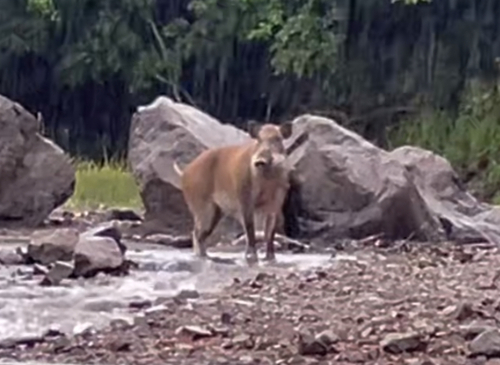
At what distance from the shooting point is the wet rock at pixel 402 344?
6.59 metres

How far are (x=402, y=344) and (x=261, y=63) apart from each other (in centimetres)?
2109

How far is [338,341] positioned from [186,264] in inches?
170

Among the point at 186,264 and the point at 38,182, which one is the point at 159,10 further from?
the point at 186,264

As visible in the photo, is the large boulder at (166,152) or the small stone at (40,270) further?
the large boulder at (166,152)

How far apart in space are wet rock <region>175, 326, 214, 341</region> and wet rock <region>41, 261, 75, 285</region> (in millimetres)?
2338

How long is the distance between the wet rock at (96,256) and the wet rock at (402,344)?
3466 millimetres

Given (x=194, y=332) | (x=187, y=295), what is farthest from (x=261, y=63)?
(x=194, y=332)

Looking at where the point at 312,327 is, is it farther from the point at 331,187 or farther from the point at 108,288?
the point at 331,187

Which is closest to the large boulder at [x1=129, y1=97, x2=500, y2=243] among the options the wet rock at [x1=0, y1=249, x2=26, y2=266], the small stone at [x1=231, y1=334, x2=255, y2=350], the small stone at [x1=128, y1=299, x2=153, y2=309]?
the wet rock at [x1=0, y1=249, x2=26, y2=266]

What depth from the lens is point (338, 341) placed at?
6824mm

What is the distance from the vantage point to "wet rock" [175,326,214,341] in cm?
711

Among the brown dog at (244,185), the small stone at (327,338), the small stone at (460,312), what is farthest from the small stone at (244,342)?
the brown dog at (244,185)

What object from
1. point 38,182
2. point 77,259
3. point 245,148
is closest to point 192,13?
point 38,182

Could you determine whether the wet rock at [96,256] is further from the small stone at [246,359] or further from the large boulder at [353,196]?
the small stone at [246,359]
